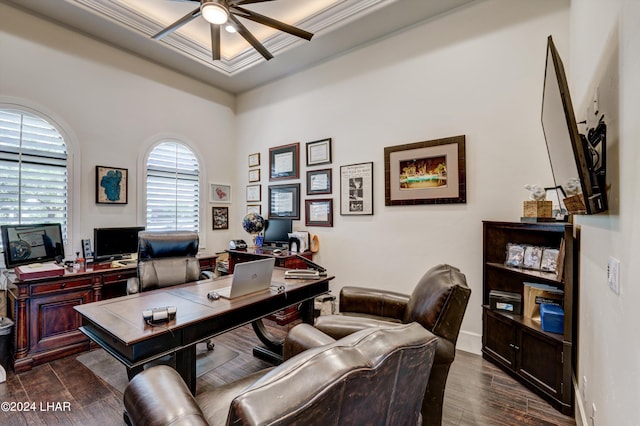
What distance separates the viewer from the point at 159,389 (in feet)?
3.49

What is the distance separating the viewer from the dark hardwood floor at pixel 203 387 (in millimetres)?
1970

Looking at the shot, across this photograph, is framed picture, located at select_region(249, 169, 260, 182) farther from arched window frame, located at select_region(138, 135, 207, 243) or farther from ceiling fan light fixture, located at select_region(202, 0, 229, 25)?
ceiling fan light fixture, located at select_region(202, 0, 229, 25)

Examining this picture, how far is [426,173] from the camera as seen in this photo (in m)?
3.22

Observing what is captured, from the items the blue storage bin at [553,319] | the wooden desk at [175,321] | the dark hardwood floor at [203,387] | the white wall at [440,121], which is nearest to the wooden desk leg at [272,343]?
the dark hardwood floor at [203,387]

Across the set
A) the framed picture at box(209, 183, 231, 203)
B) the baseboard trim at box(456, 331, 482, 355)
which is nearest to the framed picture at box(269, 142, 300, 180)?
the framed picture at box(209, 183, 231, 203)

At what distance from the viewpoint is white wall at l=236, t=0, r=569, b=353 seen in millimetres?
2707

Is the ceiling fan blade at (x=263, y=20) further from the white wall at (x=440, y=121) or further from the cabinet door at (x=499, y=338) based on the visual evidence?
the cabinet door at (x=499, y=338)

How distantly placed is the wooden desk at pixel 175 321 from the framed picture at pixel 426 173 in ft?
5.51

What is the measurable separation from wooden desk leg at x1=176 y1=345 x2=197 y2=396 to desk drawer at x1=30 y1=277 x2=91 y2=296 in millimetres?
1986

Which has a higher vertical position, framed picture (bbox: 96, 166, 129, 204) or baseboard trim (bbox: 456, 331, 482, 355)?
framed picture (bbox: 96, 166, 129, 204)

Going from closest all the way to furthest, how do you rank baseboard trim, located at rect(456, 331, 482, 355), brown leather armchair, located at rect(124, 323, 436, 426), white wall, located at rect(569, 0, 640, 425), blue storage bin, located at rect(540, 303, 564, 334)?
1. brown leather armchair, located at rect(124, 323, 436, 426)
2. white wall, located at rect(569, 0, 640, 425)
3. blue storage bin, located at rect(540, 303, 564, 334)
4. baseboard trim, located at rect(456, 331, 482, 355)

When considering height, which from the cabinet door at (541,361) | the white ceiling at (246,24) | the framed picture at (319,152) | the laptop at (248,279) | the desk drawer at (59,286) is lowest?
the cabinet door at (541,361)

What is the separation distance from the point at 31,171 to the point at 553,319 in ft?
A: 16.4

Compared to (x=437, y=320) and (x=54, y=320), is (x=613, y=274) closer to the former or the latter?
(x=437, y=320)
